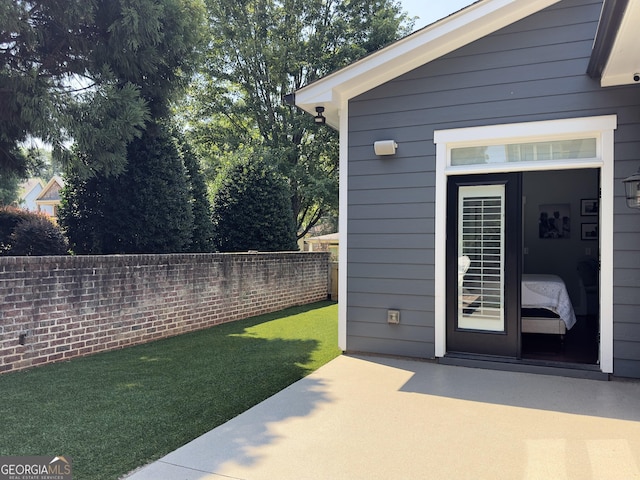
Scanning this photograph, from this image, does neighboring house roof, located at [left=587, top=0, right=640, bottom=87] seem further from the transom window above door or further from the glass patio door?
the glass patio door

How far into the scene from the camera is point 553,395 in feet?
12.6

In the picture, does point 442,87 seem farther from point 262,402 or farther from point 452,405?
point 262,402

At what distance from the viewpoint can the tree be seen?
14508mm

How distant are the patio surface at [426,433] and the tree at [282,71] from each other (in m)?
10.4

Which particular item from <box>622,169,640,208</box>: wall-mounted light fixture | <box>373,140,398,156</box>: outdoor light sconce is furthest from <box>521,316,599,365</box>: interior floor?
<box>373,140,398,156</box>: outdoor light sconce

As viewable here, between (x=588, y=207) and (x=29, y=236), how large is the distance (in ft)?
30.9

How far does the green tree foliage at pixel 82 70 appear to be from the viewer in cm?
525

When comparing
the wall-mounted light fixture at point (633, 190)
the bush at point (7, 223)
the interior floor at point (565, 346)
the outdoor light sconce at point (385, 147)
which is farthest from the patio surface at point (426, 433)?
the bush at point (7, 223)

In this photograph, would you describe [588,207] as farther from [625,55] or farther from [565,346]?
[625,55]

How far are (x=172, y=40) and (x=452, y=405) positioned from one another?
19.8 ft

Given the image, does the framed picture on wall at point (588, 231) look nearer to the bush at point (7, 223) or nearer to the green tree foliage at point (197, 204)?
the green tree foliage at point (197, 204)

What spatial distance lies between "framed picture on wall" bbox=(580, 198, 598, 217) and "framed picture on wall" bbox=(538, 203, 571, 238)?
21 cm

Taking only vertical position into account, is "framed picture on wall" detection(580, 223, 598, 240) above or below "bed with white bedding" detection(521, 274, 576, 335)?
above

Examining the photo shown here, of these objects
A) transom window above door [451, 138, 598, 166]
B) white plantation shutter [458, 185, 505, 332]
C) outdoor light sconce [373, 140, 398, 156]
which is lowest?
white plantation shutter [458, 185, 505, 332]
